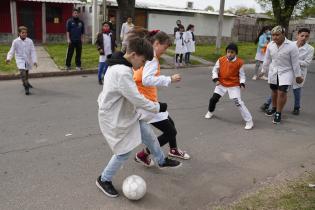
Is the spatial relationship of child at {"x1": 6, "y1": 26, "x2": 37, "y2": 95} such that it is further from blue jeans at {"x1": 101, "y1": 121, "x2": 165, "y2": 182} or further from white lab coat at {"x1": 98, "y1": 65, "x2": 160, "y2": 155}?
white lab coat at {"x1": 98, "y1": 65, "x2": 160, "y2": 155}

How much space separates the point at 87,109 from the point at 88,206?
3.68 metres

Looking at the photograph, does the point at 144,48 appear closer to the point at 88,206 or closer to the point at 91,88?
the point at 88,206

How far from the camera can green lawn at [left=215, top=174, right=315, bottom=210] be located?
343cm

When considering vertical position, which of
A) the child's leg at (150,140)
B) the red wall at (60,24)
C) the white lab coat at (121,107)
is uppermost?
the red wall at (60,24)

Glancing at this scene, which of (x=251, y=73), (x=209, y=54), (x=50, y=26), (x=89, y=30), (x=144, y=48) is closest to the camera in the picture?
(x=144, y=48)

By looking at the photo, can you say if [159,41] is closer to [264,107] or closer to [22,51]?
[264,107]

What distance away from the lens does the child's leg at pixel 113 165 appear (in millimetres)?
3570

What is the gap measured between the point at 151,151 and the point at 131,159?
1.90 ft

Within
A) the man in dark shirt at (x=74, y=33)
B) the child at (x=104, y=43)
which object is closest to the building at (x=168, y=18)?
the man in dark shirt at (x=74, y=33)

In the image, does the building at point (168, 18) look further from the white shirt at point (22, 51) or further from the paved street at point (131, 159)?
the paved street at point (131, 159)

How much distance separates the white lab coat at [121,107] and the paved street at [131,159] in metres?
0.67

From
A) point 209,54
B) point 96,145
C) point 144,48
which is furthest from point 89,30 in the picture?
point 144,48

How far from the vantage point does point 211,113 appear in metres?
6.72

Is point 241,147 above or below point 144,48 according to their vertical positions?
below
